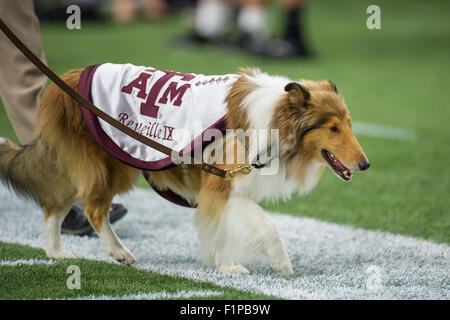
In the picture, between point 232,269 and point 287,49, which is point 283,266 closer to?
point 232,269

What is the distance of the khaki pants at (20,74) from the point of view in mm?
4711

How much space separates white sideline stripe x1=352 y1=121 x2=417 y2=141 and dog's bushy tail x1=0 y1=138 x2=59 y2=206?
15.2 feet

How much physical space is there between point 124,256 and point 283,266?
97 cm

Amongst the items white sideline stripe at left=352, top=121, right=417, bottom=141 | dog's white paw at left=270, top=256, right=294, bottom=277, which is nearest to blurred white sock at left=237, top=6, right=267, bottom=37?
white sideline stripe at left=352, top=121, right=417, bottom=141

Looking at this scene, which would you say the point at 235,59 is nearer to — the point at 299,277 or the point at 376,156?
the point at 376,156

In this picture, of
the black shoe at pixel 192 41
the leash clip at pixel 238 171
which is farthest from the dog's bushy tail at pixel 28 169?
the black shoe at pixel 192 41

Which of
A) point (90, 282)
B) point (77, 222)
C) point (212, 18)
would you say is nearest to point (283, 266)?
point (90, 282)

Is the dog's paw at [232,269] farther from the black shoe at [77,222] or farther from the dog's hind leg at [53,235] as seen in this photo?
the black shoe at [77,222]

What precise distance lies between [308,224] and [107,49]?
26.8ft

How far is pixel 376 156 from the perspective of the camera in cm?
712

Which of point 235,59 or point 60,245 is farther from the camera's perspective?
point 235,59

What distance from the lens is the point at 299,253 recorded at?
445 cm

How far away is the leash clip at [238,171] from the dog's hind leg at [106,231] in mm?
844

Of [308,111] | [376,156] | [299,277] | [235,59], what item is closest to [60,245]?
[299,277]
